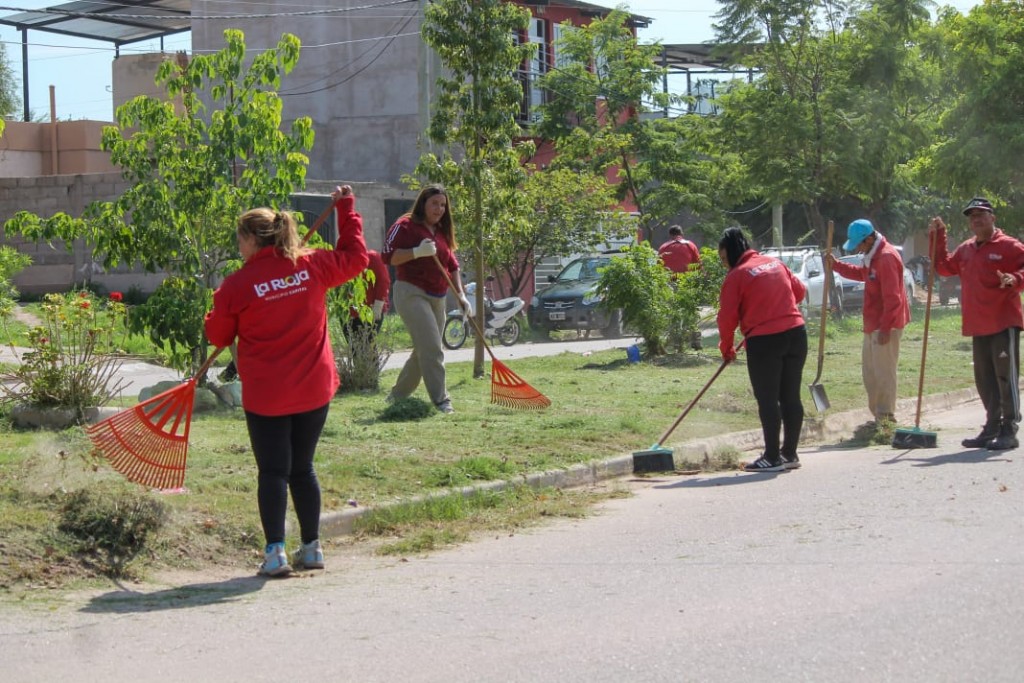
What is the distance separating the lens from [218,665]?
5074 mm

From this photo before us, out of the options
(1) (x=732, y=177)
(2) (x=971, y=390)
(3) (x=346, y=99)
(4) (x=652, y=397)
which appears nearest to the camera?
(4) (x=652, y=397)

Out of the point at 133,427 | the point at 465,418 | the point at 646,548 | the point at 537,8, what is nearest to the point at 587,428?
the point at 465,418

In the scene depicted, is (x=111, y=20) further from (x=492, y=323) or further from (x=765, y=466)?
(x=765, y=466)

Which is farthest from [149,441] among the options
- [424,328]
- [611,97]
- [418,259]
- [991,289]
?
[611,97]

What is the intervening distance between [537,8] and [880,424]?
29.4 metres

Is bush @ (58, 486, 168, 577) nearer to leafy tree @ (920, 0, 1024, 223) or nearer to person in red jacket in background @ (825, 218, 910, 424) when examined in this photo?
person in red jacket in background @ (825, 218, 910, 424)

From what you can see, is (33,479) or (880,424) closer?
(33,479)

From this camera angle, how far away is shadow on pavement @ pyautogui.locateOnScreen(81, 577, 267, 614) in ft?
19.8

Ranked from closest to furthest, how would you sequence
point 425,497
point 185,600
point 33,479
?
1. point 185,600
2. point 33,479
3. point 425,497

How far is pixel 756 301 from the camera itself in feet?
31.6

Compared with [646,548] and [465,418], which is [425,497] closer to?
[646,548]

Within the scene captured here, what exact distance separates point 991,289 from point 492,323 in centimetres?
1235

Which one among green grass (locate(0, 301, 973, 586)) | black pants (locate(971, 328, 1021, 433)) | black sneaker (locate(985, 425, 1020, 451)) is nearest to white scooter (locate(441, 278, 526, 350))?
green grass (locate(0, 301, 973, 586))

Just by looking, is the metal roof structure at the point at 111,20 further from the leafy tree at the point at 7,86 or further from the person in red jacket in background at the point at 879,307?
the person in red jacket in background at the point at 879,307
